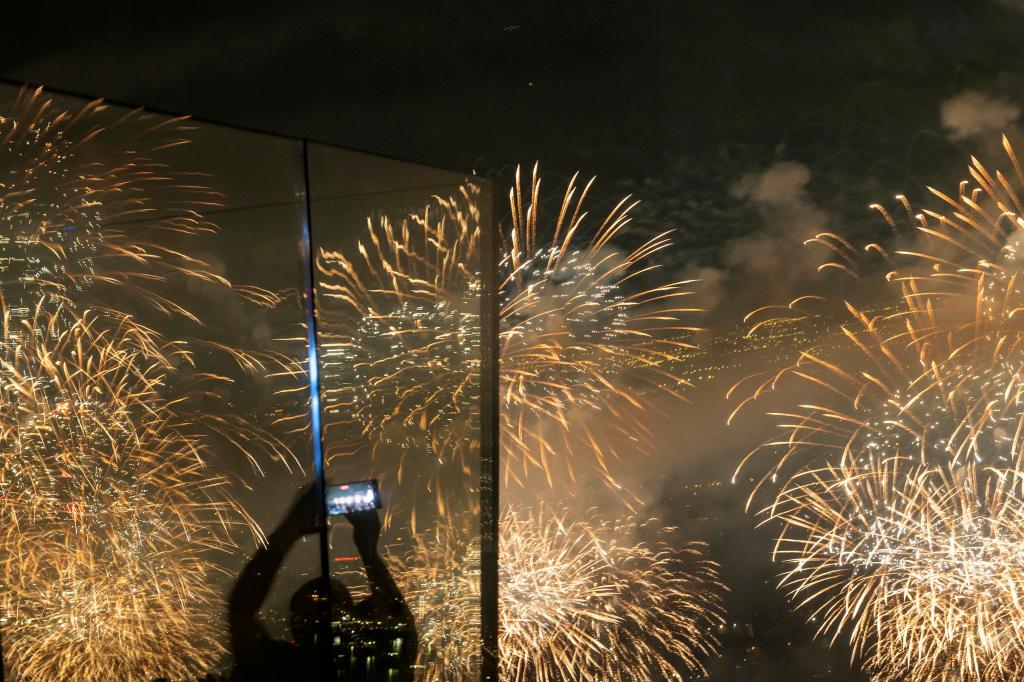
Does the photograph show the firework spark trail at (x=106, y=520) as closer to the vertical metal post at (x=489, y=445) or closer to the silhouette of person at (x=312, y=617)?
the silhouette of person at (x=312, y=617)

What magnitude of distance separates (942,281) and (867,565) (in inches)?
102

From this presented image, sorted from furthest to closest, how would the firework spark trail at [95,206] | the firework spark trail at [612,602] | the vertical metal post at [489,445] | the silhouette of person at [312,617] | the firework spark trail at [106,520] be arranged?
the firework spark trail at [612,602] < the vertical metal post at [489,445] < the silhouette of person at [312,617] < the firework spark trail at [106,520] < the firework spark trail at [95,206]

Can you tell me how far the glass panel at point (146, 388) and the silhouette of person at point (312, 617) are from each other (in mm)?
13

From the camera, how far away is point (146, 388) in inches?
110

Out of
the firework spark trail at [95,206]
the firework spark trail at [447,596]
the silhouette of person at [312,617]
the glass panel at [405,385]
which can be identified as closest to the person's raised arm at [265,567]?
the silhouette of person at [312,617]

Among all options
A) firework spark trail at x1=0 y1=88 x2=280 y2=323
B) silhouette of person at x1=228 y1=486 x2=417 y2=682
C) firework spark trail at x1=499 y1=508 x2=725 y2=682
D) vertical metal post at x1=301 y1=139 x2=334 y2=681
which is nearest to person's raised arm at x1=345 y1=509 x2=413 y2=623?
silhouette of person at x1=228 y1=486 x2=417 y2=682

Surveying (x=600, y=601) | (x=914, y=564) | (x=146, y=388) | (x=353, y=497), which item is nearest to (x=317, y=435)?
(x=353, y=497)

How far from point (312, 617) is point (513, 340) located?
4342 mm

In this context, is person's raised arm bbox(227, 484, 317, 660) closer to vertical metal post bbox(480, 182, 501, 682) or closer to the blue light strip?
the blue light strip

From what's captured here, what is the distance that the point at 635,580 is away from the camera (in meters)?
9.49

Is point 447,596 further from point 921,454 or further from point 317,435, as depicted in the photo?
point 921,454

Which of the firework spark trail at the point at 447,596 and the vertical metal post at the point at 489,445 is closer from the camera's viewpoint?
the firework spark trail at the point at 447,596

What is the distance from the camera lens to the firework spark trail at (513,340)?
2.99 m

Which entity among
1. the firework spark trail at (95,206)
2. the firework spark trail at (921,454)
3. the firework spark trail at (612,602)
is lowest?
the firework spark trail at (612,602)
